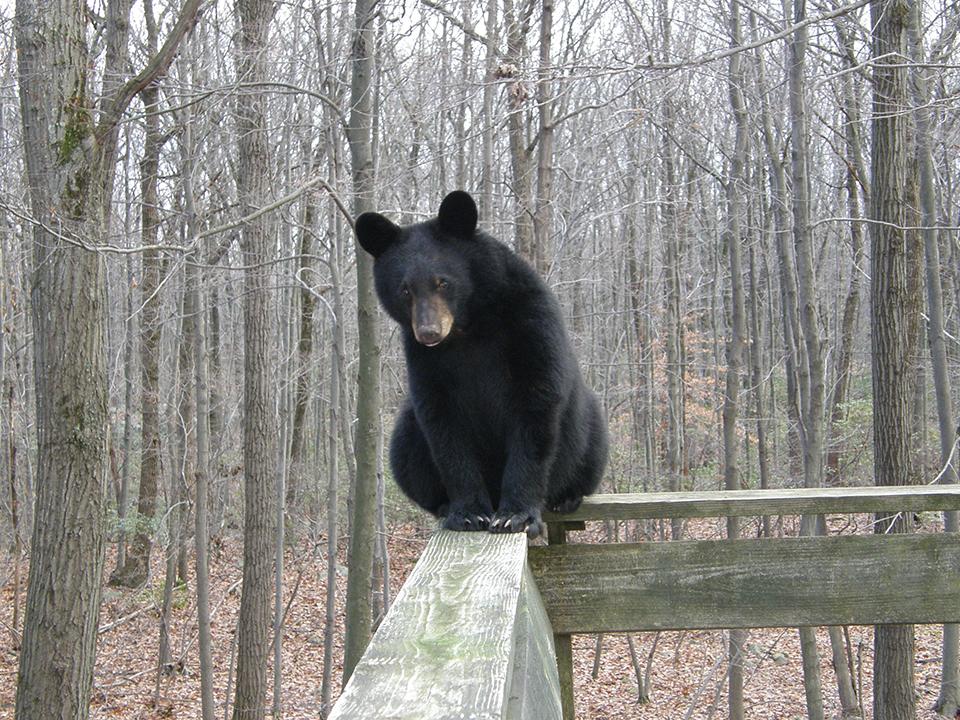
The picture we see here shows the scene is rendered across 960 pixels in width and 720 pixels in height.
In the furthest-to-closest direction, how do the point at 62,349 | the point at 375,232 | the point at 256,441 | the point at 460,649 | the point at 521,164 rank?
the point at 521,164 < the point at 256,441 < the point at 62,349 < the point at 375,232 < the point at 460,649

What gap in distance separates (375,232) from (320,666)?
1344 centimetres

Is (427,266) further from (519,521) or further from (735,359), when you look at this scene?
(735,359)

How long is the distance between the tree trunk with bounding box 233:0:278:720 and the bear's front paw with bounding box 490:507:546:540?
8.69 metres

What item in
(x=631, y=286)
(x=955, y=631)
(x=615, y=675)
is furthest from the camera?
(x=631, y=286)

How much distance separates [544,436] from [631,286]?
803 inches

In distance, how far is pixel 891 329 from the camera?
8.33m

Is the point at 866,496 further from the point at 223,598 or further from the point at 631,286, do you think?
the point at 631,286

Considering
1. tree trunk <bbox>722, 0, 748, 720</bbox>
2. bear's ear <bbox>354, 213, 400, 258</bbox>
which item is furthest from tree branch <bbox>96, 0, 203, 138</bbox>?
tree trunk <bbox>722, 0, 748, 720</bbox>

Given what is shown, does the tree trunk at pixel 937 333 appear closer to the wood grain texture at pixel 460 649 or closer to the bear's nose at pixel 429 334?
the bear's nose at pixel 429 334

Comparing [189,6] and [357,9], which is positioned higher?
[357,9]

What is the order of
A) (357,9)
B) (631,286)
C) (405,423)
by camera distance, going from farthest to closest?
(631,286) → (357,9) → (405,423)

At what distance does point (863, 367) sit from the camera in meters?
28.2

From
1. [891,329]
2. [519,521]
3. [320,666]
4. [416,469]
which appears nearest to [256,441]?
[320,666]

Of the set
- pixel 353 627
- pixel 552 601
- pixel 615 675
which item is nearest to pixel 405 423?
pixel 552 601
